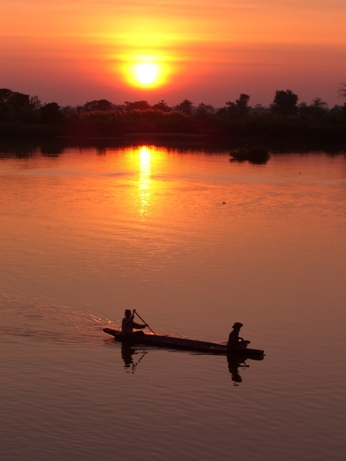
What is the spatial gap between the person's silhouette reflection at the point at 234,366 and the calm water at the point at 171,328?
0.05m

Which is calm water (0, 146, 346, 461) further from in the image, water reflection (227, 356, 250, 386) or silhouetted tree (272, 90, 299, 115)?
silhouetted tree (272, 90, 299, 115)

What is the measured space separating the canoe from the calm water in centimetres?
22

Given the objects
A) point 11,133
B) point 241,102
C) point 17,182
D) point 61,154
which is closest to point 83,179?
point 17,182

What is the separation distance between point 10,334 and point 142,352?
3.50 metres

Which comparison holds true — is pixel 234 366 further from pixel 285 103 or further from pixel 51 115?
pixel 285 103

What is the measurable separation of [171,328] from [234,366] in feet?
9.95

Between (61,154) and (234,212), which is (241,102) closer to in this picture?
(61,154)

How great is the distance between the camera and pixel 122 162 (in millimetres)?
76125

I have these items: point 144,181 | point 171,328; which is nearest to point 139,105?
point 144,181

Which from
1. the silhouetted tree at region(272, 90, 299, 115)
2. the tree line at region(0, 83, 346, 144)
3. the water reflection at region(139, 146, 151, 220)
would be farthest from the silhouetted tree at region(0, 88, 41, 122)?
the silhouetted tree at region(272, 90, 299, 115)

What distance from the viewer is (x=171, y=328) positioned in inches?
806

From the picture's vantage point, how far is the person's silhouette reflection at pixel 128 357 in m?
17.9

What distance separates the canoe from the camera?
18.2 metres

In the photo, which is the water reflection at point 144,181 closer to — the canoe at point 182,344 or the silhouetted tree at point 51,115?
the canoe at point 182,344
